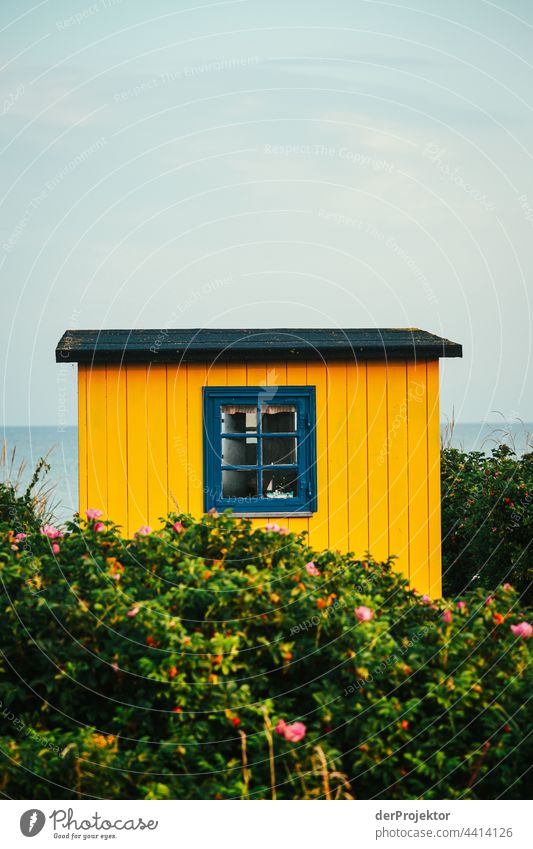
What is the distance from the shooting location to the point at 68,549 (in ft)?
16.7

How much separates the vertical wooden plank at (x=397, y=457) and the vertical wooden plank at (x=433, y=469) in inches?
9.7

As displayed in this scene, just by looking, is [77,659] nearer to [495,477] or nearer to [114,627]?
[114,627]

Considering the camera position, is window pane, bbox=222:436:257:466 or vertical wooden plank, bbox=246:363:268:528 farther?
window pane, bbox=222:436:257:466

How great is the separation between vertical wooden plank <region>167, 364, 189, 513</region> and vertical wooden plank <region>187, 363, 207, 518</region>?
0.12ft

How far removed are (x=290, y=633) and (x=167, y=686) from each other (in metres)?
0.68

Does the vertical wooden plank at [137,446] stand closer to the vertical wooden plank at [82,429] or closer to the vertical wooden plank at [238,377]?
the vertical wooden plank at [82,429]

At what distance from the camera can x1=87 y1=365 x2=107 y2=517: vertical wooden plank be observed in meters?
8.43

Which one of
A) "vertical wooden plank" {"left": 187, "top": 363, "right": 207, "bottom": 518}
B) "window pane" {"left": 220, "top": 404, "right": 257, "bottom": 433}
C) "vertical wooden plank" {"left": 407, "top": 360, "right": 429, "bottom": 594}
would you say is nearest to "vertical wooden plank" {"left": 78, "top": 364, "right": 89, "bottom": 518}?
"vertical wooden plank" {"left": 187, "top": 363, "right": 207, "bottom": 518}

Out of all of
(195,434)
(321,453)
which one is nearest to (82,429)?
(195,434)

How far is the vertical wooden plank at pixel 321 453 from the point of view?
336 inches

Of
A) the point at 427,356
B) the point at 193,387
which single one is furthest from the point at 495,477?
the point at 193,387

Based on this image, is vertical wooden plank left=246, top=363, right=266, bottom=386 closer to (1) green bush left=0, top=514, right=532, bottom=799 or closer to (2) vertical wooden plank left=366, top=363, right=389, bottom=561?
(2) vertical wooden plank left=366, top=363, right=389, bottom=561

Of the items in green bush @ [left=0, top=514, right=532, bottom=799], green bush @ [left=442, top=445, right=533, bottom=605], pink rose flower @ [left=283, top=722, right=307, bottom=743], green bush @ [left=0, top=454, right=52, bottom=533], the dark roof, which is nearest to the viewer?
pink rose flower @ [left=283, top=722, right=307, bottom=743]

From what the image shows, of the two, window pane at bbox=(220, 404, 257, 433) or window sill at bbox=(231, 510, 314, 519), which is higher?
window pane at bbox=(220, 404, 257, 433)
